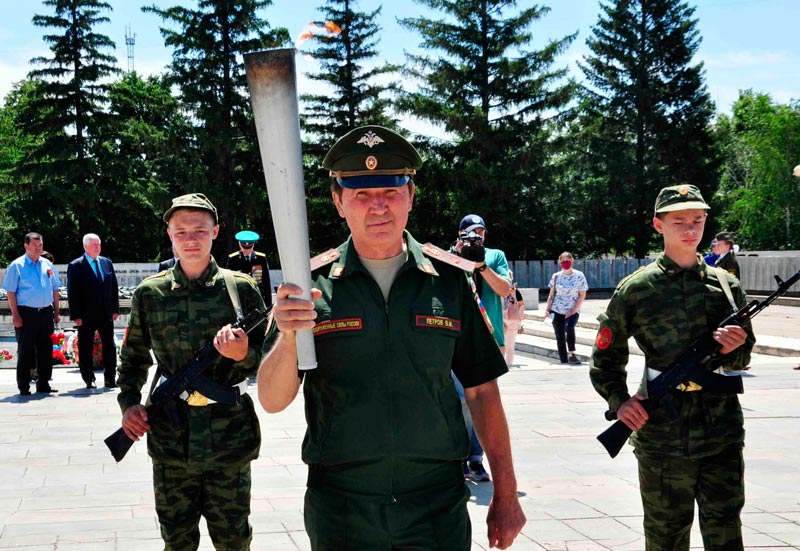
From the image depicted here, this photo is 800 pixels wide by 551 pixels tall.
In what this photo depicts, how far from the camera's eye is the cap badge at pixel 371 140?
3.09 metres

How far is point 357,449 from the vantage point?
295cm

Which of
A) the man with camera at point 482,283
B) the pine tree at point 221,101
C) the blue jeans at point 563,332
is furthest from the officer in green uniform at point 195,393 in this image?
the pine tree at point 221,101

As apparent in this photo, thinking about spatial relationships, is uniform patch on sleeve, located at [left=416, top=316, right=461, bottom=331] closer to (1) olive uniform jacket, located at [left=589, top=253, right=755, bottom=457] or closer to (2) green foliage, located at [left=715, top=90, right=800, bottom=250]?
(1) olive uniform jacket, located at [left=589, top=253, right=755, bottom=457]

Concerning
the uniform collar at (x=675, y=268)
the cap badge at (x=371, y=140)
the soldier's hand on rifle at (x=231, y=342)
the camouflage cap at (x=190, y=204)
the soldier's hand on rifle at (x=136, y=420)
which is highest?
the cap badge at (x=371, y=140)

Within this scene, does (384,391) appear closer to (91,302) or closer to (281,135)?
(281,135)

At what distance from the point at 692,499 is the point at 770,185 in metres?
62.6

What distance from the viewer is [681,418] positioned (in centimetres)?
444

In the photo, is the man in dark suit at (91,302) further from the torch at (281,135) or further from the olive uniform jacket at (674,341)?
the torch at (281,135)

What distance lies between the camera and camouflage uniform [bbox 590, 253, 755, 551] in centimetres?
434

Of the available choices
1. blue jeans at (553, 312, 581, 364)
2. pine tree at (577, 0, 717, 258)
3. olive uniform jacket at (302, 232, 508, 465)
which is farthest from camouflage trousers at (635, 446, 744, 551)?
pine tree at (577, 0, 717, 258)

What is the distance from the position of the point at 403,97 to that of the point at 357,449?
4675 centimetres

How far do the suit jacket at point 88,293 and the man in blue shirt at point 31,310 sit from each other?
0.96 ft

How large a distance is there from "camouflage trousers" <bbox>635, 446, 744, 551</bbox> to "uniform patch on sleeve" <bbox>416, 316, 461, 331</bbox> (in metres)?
1.83

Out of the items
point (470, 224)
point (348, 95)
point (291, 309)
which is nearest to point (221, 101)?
point (348, 95)
